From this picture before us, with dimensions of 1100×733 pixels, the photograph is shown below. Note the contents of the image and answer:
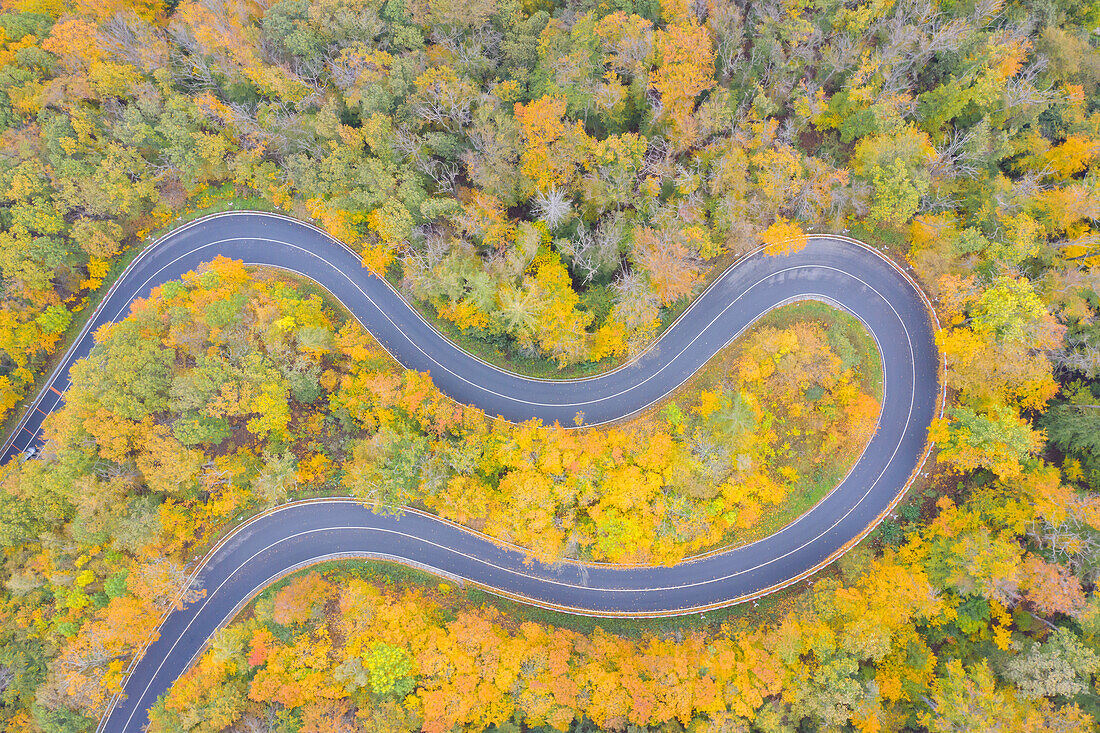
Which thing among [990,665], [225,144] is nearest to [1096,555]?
[990,665]

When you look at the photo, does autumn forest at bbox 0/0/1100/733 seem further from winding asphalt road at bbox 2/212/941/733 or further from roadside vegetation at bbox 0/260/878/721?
winding asphalt road at bbox 2/212/941/733

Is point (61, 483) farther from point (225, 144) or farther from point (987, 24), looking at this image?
point (987, 24)

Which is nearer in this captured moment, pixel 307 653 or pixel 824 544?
pixel 307 653

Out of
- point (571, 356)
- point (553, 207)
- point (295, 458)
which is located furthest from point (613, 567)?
point (553, 207)

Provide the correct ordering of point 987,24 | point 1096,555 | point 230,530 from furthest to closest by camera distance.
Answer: point 230,530, point 987,24, point 1096,555

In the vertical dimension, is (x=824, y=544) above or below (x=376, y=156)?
below

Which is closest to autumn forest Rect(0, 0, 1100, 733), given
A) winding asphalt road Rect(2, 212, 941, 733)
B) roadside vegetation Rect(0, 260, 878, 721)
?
roadside vegetation Rect(0, 260, 878, 721)
